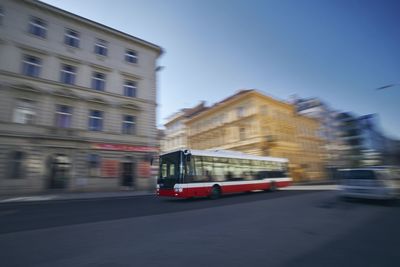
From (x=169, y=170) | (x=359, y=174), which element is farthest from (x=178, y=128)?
(x=359, y=174)

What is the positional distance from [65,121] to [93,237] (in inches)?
681

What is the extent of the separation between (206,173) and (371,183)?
817 centimetres

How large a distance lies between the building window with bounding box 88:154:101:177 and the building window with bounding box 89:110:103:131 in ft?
8.35

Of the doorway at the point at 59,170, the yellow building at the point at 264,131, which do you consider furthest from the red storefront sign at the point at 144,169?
the yellow building at the point at 264,131

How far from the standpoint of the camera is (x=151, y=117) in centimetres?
2448

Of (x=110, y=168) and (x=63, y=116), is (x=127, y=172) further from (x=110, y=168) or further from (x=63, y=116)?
(x=63, y=116)

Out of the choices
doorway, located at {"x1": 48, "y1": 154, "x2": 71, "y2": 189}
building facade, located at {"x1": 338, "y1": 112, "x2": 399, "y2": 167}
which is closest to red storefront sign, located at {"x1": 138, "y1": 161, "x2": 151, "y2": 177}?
doorway, located at {"x1": 48, "y1": 154, "x2": 71, "y2": 189}

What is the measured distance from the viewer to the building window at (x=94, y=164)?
1995cm

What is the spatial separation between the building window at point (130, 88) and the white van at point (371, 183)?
19.8 m

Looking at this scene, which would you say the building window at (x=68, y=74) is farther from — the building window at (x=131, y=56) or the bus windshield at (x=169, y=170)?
the bus windshield at (x=169, y=170)

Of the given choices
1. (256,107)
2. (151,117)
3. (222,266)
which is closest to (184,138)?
(256,107)

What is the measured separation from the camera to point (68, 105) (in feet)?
65.4

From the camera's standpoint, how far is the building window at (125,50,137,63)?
2483cm

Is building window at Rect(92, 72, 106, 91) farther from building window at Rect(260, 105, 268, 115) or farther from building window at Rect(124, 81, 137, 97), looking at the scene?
building window at Rect(260, 105, 268, 115)
